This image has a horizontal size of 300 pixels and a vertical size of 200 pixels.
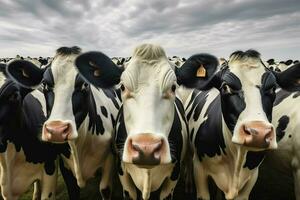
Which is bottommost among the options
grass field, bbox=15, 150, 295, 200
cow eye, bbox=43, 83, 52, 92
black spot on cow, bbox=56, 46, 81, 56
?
grass field, bbox=15, 150, 295, 200

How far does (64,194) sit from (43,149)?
267 centimetres

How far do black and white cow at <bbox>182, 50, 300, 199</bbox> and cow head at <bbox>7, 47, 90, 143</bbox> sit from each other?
1.46m

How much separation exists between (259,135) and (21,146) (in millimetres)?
2973

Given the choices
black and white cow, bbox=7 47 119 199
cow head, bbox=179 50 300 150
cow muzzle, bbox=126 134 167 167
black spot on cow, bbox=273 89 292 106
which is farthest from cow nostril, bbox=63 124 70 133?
black spot on cow, bbox=273 89 292 106

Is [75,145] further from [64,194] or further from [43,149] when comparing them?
[64,194]

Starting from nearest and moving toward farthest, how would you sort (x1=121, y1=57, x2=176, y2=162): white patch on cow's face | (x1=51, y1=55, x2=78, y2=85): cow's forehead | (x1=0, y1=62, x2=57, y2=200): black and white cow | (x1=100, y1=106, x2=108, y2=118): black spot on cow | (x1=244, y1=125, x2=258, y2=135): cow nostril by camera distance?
(x1=121, y1=57, x2=176, y2=162): white patch on cow's face → (x1=244, y1=125, x2=258, y2=135): cow nostril → (x1=51, y1=55, x2=78, y2=85): cow's forehead → (x1=0, y1=62, x2=57, y2=200): black and white cow → (x1=100, y1=106, x2=108, y2=118): black spot on cow

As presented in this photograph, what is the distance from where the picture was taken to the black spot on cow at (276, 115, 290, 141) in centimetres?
506

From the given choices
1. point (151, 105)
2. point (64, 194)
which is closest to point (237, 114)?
point (151, 105)

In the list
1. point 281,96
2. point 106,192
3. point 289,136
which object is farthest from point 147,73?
point 281,96

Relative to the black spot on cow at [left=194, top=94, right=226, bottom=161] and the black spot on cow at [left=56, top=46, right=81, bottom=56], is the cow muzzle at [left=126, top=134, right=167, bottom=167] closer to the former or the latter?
the black spot on cow at [left=194, top=94, right=226, bottom=161]

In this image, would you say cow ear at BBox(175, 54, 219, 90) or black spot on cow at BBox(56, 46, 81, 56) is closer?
cow ear at BBox(175, 54, 219, 90)

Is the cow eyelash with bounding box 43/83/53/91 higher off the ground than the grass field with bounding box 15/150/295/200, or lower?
higher

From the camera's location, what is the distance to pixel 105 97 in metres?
5.44

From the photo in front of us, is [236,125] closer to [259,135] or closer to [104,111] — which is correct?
[259,135]
